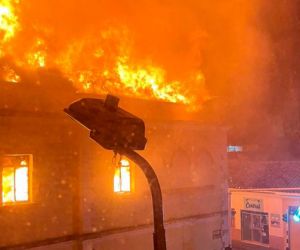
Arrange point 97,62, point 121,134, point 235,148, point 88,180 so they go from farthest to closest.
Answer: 1. point 235,148
2. point 97,62
3. point 88,180
4. point 121,134

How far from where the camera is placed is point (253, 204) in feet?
74.5

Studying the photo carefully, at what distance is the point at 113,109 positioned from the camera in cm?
436

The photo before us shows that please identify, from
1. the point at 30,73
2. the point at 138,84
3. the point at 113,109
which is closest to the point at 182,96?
the point at 138,84

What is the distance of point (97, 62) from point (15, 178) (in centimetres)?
846

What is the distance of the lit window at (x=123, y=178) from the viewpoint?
12.7 m

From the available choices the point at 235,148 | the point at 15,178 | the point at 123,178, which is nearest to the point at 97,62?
the point at 123,178

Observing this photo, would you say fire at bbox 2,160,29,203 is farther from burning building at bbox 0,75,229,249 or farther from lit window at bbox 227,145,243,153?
lit window at bbox 227,145,243,153

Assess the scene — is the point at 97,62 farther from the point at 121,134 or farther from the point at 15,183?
the point at 121,134

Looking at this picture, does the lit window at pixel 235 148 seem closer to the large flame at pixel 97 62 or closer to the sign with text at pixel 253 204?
the sign with text at pixel 253 204

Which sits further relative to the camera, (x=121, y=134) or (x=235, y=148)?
(x=235, y=148)

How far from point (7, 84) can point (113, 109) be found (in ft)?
23.5

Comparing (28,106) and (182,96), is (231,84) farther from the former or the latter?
(28,106)

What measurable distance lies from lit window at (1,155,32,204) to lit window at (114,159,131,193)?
293 cm

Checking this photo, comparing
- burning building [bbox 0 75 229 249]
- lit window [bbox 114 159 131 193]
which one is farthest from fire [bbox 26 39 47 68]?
lit window [bbox 114 159 131 193]
